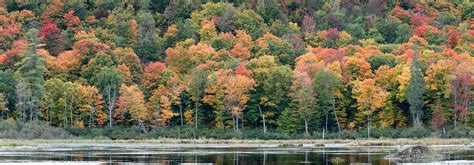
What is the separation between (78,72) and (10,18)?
3871 centimetres

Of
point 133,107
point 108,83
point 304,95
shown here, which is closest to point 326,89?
point 304,95

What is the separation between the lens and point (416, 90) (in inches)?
5285

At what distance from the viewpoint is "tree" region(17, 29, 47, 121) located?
13475 centimetres

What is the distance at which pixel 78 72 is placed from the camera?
507 ft

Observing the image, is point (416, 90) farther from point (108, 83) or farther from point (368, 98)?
point (108, 83)

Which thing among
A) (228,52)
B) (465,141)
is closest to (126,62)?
(228,52)

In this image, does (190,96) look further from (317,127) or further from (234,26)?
(234,26)

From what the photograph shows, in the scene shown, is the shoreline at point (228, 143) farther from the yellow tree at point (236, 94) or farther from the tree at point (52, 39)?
the tree at point (52, 39)

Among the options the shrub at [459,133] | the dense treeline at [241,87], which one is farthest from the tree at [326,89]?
the shrub at [459,133]

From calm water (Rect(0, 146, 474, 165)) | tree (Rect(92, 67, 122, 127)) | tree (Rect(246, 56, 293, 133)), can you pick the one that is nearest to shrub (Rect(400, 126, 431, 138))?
tree (Rect(246, 56, 293, 133))

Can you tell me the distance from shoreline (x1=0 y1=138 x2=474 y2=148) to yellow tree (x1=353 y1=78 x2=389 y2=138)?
38.5 ft

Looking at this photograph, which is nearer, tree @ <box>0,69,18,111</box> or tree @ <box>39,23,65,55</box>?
tree @ <box>0,69,18,111</box>

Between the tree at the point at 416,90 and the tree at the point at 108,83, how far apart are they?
3897cm

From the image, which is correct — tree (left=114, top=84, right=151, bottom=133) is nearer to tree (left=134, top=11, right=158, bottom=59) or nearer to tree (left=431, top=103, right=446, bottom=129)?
tree (left=431, top=103, right=446, bottom=129)
